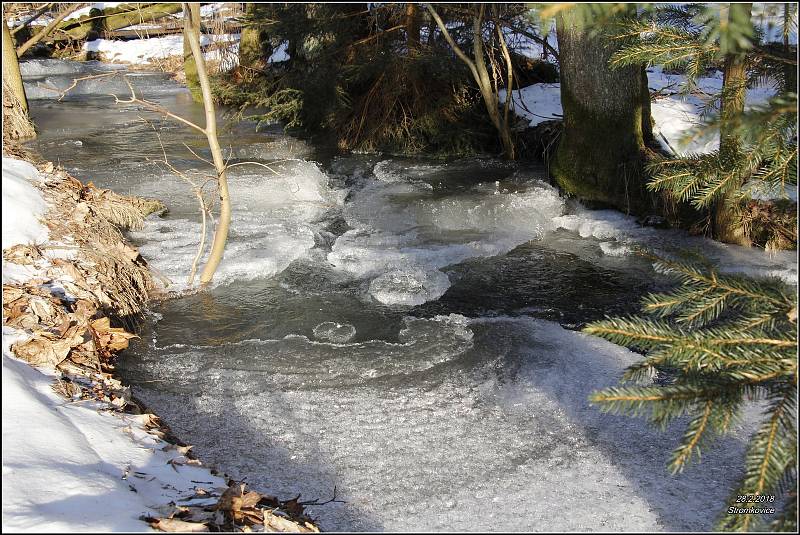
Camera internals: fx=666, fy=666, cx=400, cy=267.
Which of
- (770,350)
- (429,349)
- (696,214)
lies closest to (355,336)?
(429,349)

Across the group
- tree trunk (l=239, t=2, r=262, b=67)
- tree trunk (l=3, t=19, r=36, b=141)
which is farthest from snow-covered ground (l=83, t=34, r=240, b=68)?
tree trunk (l=3, t=19, r=36, b=141)

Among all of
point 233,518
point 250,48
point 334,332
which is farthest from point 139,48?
point 233,518

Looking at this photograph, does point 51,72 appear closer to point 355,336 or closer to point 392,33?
point 392,33

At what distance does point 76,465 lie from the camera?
242 centimetres

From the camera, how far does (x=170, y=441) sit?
316cm

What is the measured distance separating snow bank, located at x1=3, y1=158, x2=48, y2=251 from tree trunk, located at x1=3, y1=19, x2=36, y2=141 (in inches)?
190

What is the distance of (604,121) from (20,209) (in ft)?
17.4

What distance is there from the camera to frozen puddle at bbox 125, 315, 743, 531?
2.83 meters

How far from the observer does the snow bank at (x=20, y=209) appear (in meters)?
4.36

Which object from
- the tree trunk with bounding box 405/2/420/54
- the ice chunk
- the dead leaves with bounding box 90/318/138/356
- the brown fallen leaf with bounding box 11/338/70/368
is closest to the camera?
the brown fallen leaf with bounding box 11/338/70/368

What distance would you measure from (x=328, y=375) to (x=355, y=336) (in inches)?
22.3

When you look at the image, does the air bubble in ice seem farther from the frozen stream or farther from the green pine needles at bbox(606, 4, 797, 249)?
the green pine needles at bbox(606, 4, 797, 249)

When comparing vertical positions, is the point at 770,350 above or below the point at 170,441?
above

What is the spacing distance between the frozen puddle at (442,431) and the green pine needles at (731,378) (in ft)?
3.06
